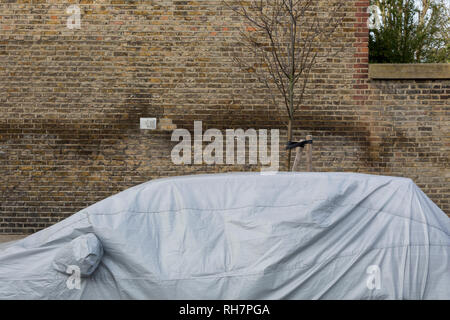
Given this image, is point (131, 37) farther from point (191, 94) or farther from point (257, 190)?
point (257, 190)

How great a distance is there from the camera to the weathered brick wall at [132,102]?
7.52 meters

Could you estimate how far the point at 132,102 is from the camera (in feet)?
24.7

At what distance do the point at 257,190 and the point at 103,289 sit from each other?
4.13 feet

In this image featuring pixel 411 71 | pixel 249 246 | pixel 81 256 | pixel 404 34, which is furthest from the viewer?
pixel 404 34

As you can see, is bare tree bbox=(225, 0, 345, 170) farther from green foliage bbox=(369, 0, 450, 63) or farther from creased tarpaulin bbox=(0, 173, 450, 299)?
creased tarpaulin bbox=(0, 173, 450, 299)

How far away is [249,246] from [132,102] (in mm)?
5153

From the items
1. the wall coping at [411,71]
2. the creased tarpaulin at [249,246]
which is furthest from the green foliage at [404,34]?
the creased tarpaulin at [249,246]

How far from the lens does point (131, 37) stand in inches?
297

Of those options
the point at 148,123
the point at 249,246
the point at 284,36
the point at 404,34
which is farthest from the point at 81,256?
the point at 404,34

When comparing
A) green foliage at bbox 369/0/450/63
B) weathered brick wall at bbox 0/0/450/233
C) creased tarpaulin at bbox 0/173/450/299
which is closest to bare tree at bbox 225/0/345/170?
weathered brick wall at bbox 0/0/450/233

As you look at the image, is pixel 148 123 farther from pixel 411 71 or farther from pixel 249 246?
pixel 249 246

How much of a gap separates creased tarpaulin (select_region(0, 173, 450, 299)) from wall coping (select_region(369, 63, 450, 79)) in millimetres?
4766

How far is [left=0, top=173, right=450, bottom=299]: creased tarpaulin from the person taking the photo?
2.87 metres

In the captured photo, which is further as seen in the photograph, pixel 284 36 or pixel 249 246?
pixel 284 36
